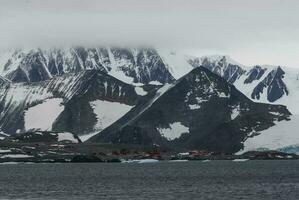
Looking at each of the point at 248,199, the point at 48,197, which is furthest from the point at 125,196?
the point at 248,199

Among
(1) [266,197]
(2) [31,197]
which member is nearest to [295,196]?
(1) [266,197]

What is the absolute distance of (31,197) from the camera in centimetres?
18912

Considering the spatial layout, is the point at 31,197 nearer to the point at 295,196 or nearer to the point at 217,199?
the point at 217,199

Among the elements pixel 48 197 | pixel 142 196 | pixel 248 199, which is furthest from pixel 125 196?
pixel 248 199

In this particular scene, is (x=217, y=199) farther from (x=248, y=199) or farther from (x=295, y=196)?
(x=295, y=196)

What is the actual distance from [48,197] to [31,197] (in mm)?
3968

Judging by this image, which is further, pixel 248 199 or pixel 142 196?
pixel 142 196

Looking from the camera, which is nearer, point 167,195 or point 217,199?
point 217,199

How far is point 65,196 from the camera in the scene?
192625 millimetres

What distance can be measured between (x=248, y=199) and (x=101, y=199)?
A: 107 feet

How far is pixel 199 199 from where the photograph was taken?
594 ft

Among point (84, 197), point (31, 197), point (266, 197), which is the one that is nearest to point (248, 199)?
point (266, 197)

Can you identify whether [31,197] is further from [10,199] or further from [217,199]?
[217,199]

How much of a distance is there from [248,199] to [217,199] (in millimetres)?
6869
